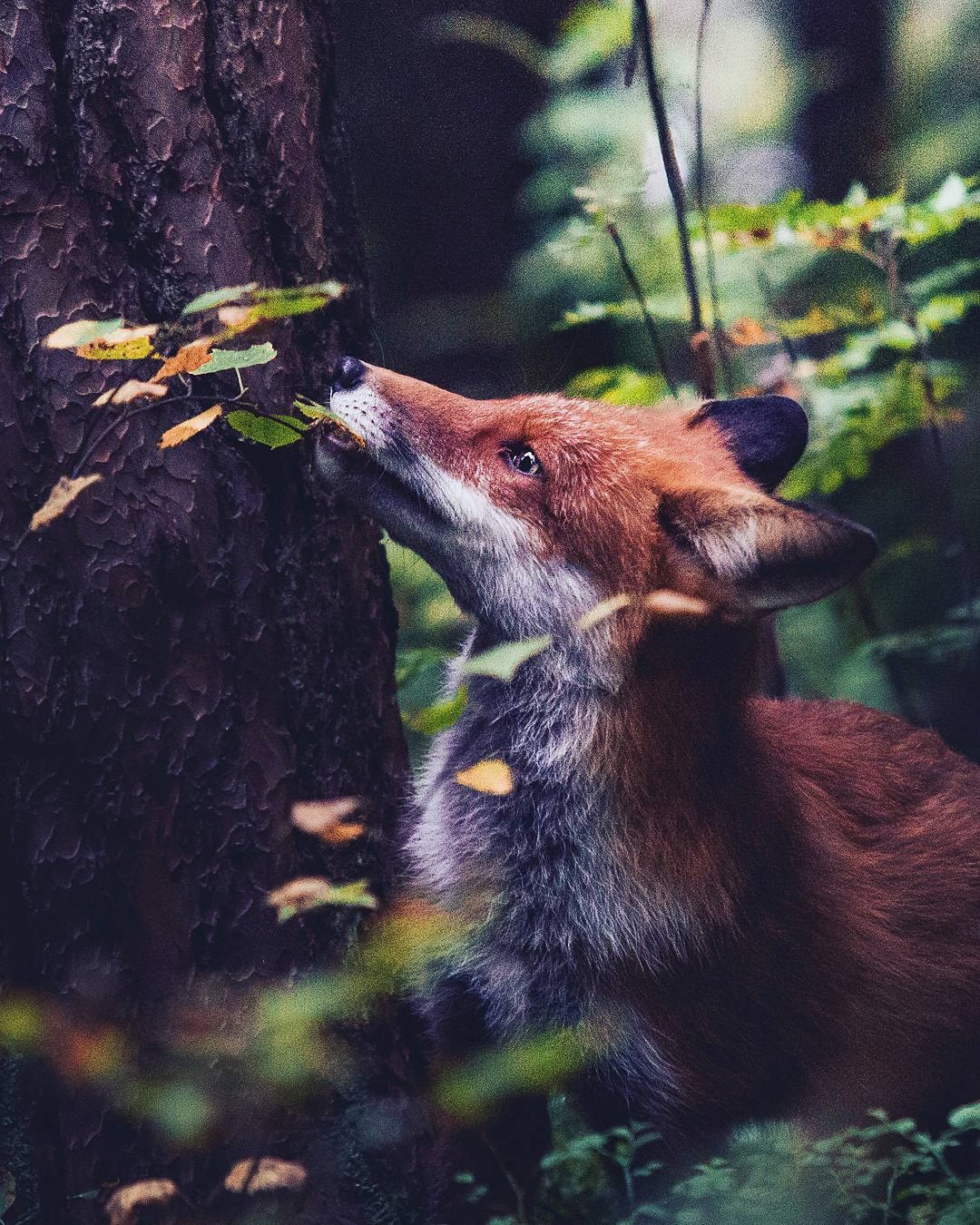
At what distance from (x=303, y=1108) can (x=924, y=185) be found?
6706mm

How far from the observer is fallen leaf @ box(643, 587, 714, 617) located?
8.10 feet

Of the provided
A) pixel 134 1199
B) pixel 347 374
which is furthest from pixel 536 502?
pixel 134 1199

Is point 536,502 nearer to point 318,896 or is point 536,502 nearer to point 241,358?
point 241,358

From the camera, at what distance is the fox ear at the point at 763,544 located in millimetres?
2492

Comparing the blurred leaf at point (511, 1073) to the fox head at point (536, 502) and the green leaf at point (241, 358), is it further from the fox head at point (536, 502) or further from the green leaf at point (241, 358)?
the green leaf at point (241, 358)

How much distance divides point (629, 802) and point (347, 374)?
1.30 m

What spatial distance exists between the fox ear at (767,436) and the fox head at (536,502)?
8.0 inches

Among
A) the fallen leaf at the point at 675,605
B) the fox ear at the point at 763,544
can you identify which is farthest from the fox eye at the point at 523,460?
the fallen leaf at the point at 675,605

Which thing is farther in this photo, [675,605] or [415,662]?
[415,662]

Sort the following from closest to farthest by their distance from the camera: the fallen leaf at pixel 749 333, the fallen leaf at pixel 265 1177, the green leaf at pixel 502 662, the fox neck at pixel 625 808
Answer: the green leaf at pixel 502 662 → the fallen leaf at pixel 265 1177 → the fox neck at pixel 625 808 → the fallen leaf at pixel 749 333

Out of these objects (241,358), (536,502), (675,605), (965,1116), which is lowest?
(965,1116)

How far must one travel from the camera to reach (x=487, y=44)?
20.7 feet

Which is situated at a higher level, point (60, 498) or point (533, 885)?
point (60, 498)

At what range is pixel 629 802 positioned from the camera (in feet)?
9.55
